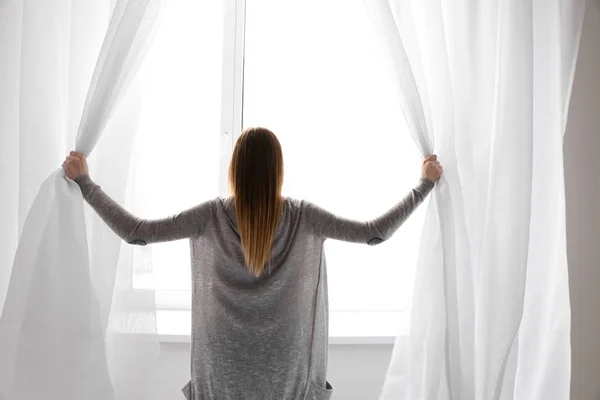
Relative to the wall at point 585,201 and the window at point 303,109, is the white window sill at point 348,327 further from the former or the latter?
the wall at point 585,201

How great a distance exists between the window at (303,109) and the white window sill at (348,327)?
0.02m

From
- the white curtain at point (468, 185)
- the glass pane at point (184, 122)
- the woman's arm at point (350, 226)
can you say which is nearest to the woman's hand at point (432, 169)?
the white curtain at point (468, 185)

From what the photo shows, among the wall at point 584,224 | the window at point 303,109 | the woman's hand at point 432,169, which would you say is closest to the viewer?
the woman's hand at point 432,169

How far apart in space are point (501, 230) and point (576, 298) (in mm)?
564

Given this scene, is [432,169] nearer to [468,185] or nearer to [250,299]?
[468,185]

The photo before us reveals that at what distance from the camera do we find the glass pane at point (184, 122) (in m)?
2.42

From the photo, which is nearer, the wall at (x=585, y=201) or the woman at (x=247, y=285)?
the woman at (x=247, y=285)

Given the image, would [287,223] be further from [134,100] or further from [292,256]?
[134,100]

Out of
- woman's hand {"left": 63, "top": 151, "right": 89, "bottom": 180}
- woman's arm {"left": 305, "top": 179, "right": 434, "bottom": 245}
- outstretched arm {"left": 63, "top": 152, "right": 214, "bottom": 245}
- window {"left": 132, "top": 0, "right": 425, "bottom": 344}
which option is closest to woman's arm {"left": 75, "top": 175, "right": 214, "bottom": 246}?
outstretched arm {"left": 63, "top": 152, "right": 214, "bottom": 245}

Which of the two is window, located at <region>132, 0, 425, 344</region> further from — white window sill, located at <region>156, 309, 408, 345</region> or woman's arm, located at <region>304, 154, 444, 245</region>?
woman's arm, located at <region>304, 154, 444, 245</region>

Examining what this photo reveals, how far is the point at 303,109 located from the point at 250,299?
0.97m

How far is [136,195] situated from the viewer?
180 cm

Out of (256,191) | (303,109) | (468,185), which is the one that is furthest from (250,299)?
(303,109)

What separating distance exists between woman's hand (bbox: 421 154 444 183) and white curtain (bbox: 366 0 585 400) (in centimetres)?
3
